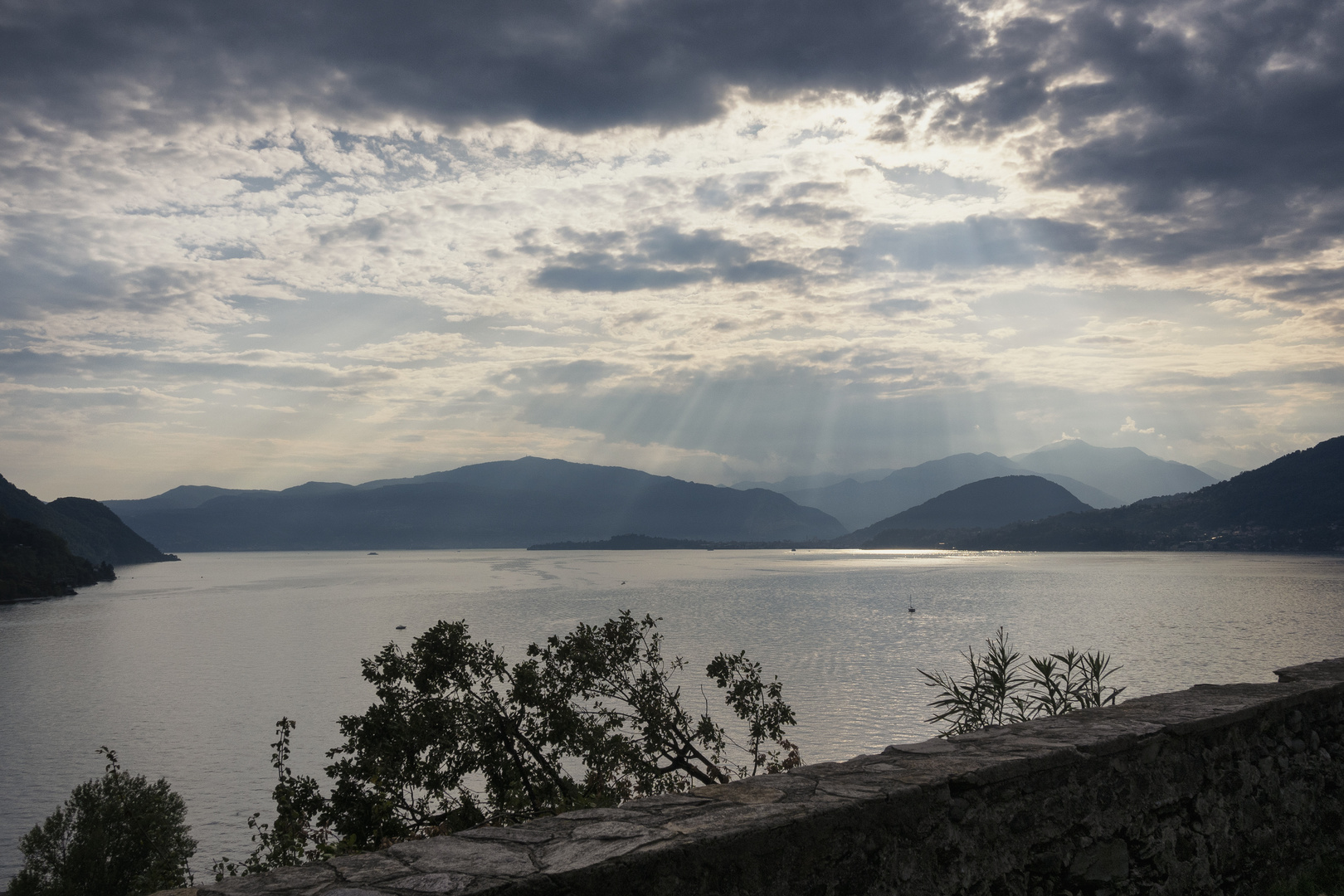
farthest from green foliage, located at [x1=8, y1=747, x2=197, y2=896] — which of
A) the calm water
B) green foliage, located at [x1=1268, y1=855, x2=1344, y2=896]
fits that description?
green foliage, located at [x1=1268, y1=855, x2=1344, y2=896]

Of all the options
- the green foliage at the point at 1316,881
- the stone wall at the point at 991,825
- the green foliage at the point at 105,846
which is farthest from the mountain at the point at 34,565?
the green foliage at the point at 1316,881

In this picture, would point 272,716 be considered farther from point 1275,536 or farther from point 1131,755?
point 1275,536

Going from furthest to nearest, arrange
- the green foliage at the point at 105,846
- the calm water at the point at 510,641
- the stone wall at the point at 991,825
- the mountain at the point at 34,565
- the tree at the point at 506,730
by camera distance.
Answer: the mountain at the point at 34,565, the calm water at the point at 510,641, the green foliage at the point at 105,846, the tree at the point at 506,730, the stone wall at the point at 991,825

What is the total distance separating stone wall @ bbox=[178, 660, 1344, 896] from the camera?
11.0 ft

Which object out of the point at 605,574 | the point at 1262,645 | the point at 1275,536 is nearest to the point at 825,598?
the point at 1262,645

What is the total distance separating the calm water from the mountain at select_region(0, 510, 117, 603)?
671 cm

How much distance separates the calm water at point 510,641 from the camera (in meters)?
32.9

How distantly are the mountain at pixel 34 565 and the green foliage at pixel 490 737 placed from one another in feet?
477

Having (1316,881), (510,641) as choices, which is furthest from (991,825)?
(510,641)

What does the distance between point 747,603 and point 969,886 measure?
283ft

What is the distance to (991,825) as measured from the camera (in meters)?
4.27

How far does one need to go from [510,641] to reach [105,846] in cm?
3663

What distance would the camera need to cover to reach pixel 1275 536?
184 meters

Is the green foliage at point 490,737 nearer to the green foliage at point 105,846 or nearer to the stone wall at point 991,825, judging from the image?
the stone wall at point 991,825
